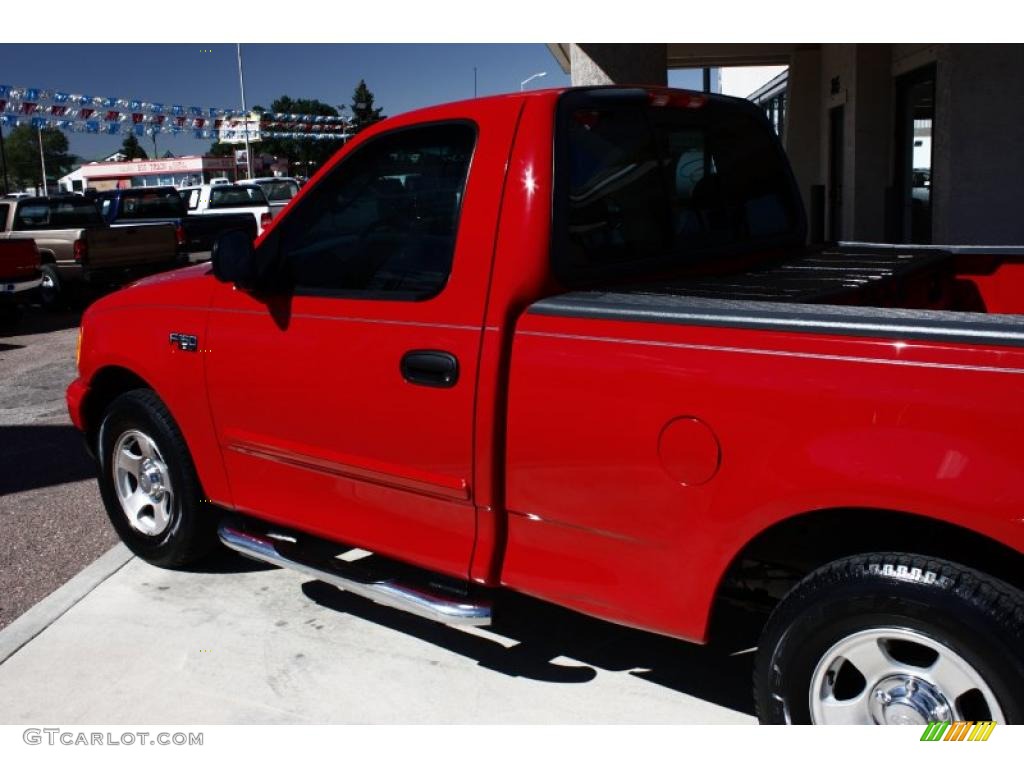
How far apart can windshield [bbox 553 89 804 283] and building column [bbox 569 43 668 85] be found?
4862 mm

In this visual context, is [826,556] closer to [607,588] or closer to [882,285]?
[607,588]

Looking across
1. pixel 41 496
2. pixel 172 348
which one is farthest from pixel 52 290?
pixel 172 348

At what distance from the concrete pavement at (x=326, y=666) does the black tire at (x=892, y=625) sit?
2.25 feet

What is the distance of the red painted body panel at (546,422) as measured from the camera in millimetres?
2490

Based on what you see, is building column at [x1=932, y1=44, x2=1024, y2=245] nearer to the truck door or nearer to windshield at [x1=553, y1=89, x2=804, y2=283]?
windshield at [x1=553, y1=89, x2=804, y2=283]

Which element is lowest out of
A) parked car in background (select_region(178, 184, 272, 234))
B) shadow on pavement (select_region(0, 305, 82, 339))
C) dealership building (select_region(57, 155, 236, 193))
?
shadow on pavement (select_region(0, 305, 82, 339))

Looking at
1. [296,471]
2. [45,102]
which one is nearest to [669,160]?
[296,471]

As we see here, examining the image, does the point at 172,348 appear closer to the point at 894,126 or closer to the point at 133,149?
the point at 894,126

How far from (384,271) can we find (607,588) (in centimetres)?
135

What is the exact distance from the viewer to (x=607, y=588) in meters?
3.15

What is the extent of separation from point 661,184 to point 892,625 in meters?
1.87

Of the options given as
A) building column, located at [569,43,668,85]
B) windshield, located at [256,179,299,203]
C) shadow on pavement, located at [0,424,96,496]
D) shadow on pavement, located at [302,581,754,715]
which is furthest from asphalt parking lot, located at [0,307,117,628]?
windshield, located at [256,179,299,203]

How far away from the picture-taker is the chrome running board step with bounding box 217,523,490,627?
3.44 meters

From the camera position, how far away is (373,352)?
3.53m
